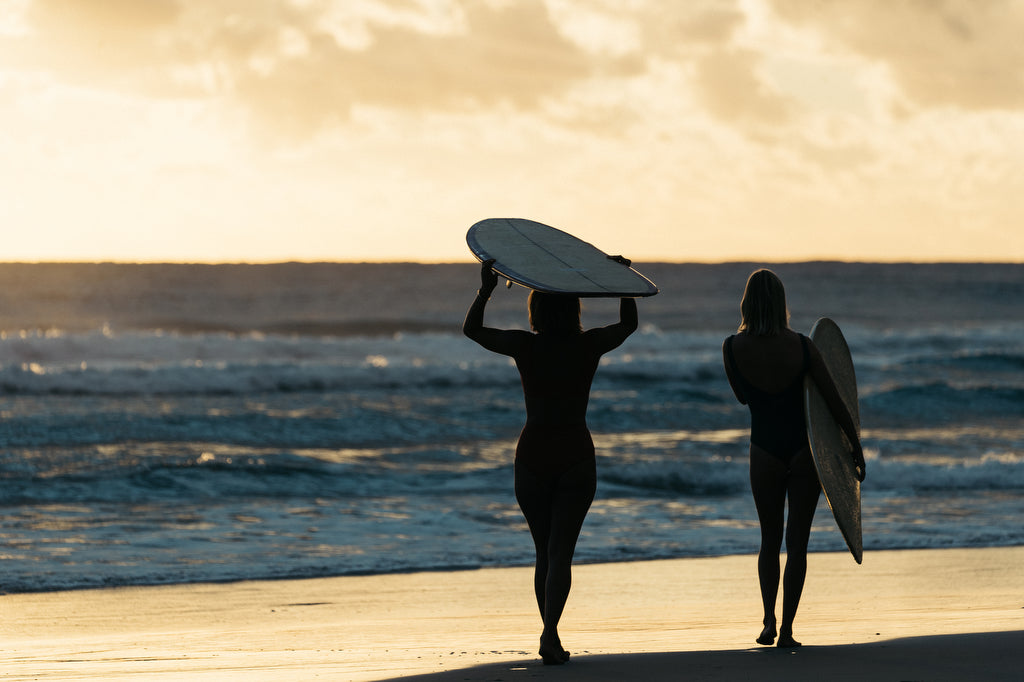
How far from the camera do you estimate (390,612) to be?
6789mm

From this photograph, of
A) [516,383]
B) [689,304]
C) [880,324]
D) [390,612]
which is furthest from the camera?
[689,304]

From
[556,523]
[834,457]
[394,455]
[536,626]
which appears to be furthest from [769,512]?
[394,455]

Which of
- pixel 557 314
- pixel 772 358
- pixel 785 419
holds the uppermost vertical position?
pixel 557 314

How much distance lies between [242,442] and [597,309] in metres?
38.7

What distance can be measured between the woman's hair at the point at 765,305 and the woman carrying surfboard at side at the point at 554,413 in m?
0.70

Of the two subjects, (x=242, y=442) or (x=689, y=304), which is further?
(x=689, y=304)

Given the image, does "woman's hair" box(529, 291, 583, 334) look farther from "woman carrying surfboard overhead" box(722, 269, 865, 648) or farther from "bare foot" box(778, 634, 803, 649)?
"bare foot" box(778, 634, 803, 649)

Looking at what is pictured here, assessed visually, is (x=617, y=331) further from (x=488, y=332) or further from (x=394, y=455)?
(x=394, y=455)

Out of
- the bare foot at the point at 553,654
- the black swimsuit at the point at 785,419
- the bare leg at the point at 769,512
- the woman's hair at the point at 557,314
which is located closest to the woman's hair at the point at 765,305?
the black swimsuit at the point at 785,419

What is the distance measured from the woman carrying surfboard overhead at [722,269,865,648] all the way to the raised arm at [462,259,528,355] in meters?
1.04

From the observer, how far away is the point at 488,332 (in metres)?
4.64

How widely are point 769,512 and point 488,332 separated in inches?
60.2

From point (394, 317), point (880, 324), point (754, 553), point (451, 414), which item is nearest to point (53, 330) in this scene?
point (394, 317)

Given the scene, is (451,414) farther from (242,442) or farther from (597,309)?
(597,309)
